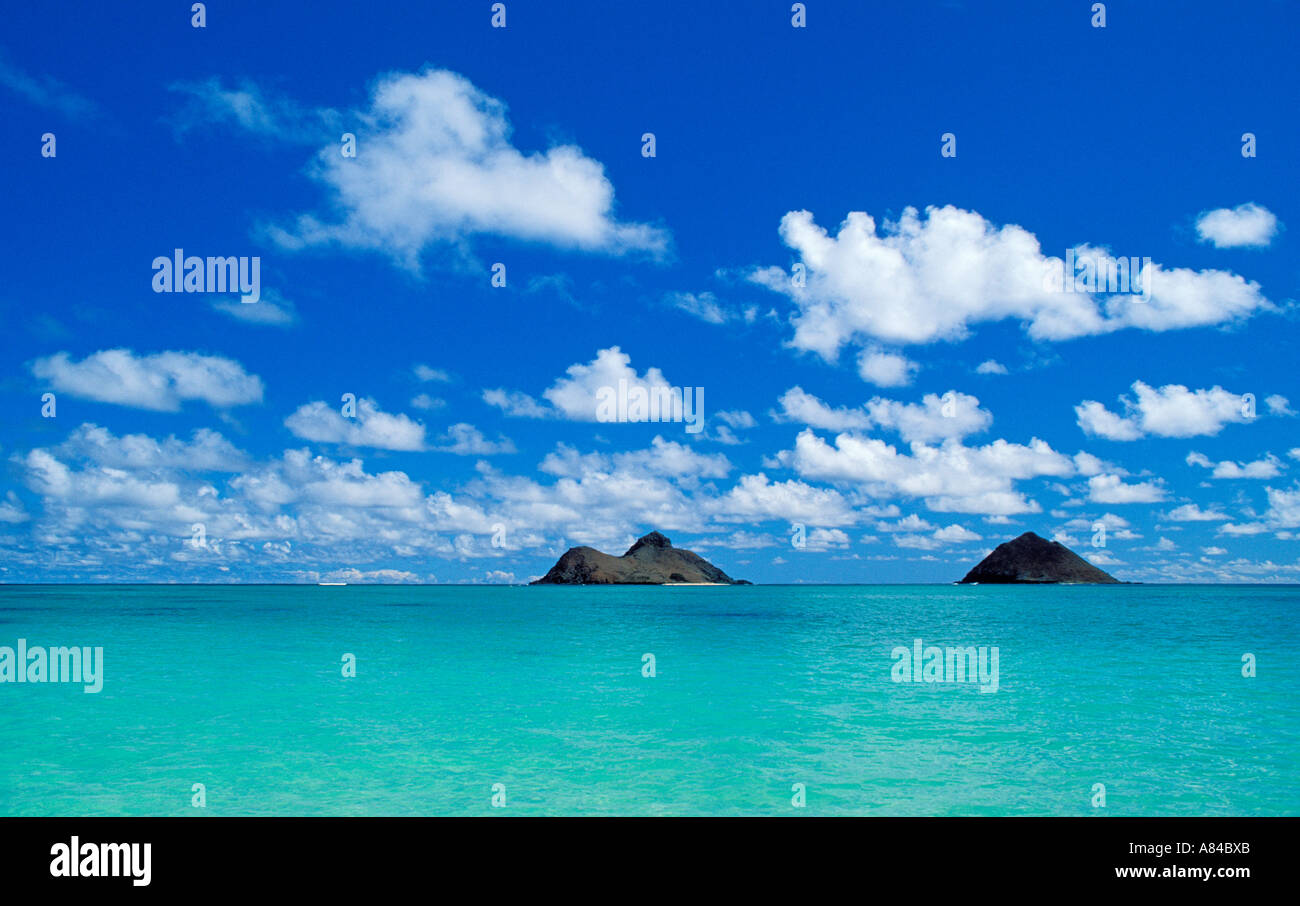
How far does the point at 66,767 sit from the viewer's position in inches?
781

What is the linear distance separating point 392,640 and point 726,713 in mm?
43045

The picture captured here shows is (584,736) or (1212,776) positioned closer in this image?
(1212,776)

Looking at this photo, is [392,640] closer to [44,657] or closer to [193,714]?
[44,657]
